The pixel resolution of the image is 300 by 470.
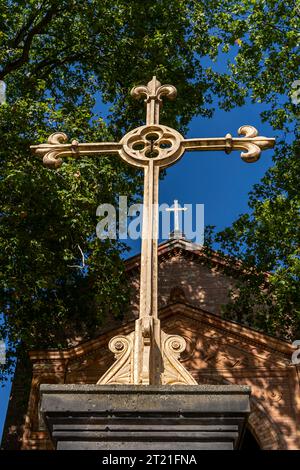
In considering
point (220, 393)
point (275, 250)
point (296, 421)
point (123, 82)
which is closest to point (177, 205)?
point (123, 82)

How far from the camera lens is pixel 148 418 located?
8.83 feet

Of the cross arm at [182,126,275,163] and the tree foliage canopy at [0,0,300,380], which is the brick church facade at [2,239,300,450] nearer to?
the tree foliage canopy at [0,0,300,380]

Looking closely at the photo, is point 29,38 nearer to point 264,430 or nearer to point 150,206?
point 264,430

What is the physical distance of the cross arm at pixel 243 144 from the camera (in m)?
4.62

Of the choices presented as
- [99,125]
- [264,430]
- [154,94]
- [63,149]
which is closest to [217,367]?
[264,430]

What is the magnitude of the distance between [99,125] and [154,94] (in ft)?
27.6

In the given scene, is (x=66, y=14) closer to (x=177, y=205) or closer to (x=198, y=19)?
(x=198, y=19)

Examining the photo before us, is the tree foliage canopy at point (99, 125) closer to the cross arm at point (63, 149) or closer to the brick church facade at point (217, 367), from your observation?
the brick church facade at point (217, 367)

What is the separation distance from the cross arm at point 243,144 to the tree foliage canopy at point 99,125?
6261 millimetres

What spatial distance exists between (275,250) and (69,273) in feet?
14.9

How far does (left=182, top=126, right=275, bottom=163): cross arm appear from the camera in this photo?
15.2ft

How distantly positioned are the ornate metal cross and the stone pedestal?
536 mm

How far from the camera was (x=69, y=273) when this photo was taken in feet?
41.7

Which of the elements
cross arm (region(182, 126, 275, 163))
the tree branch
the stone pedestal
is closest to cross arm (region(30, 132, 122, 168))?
cross arm (region(182, 126, 275, 163))
